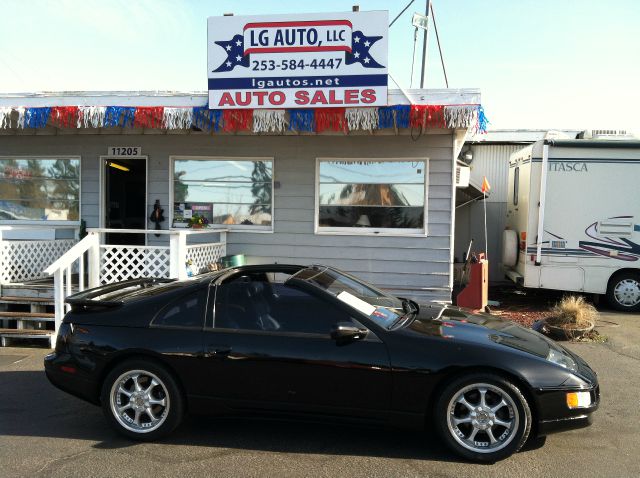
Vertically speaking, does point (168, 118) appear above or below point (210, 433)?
above

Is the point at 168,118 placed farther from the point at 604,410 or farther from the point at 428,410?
the point at 604,410

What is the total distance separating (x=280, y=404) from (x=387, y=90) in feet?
17.4

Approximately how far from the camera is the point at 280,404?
13.0 ft

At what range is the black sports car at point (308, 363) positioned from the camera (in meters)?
3.74

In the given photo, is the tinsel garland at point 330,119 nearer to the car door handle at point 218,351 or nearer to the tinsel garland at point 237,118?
the tinsel garland at point 237,118

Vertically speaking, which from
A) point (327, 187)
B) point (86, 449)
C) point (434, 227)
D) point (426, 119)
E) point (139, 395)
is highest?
point (426, 119)

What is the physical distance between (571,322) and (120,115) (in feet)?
24.5

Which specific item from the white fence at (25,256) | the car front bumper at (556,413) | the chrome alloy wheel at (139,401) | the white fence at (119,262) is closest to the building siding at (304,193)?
the white fence at (25,256)

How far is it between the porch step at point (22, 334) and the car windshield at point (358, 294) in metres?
4.39

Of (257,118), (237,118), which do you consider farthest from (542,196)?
(237,118)

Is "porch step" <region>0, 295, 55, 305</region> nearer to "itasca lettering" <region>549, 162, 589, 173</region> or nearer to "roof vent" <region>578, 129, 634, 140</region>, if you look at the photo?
"itasca lettering" <region>549, 162, 589, 173</region>

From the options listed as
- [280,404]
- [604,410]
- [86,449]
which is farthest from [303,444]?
[604,410]

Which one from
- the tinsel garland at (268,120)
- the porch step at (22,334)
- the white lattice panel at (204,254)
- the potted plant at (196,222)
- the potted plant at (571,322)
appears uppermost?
the tinsel garland at (268,120)

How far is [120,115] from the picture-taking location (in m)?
8.32
